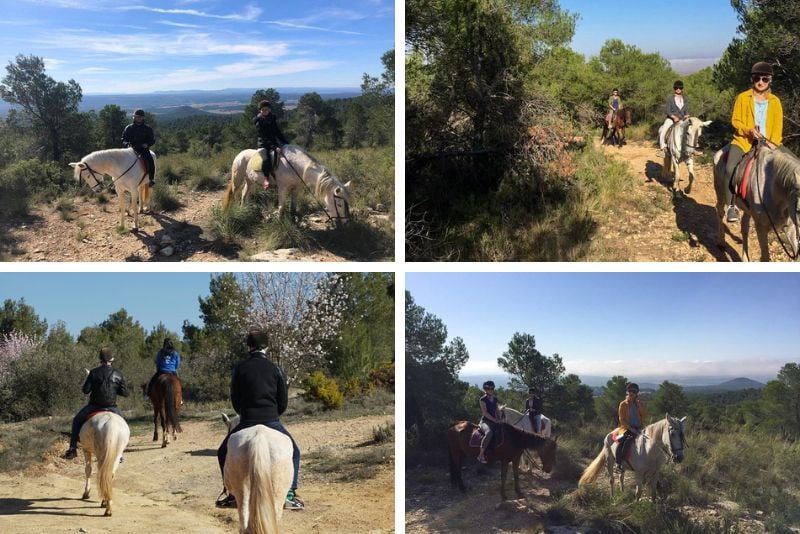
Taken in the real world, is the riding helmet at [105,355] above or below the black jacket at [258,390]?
above

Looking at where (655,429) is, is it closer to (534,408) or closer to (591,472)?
(591,472)

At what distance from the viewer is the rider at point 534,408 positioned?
402 cm

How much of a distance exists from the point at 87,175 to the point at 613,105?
331cm

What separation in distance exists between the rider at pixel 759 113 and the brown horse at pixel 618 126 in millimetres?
658

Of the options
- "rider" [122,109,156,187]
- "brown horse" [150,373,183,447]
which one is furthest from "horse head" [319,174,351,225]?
"brown horse" [150,373,183,447]

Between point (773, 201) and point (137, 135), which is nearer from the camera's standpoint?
point (773, 201)

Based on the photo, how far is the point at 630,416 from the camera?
3.98 m

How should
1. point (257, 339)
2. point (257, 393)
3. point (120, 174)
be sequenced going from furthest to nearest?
point (120, 174) < point (257, 339) < point (257, 393)

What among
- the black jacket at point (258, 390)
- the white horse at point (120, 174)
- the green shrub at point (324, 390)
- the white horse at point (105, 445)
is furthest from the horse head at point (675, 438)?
the white horse at point (120, 174)

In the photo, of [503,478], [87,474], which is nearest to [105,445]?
[87,474]

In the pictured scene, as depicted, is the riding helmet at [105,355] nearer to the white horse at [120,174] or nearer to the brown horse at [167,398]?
the brown horse at [167,398]

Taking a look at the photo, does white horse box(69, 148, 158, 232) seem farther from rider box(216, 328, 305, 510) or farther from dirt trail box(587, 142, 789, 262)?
dirt trail box(587, 142, 789, 262)

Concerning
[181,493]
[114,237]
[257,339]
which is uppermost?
[114,237]

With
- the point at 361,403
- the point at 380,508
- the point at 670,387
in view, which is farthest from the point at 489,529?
the point at 670,387
